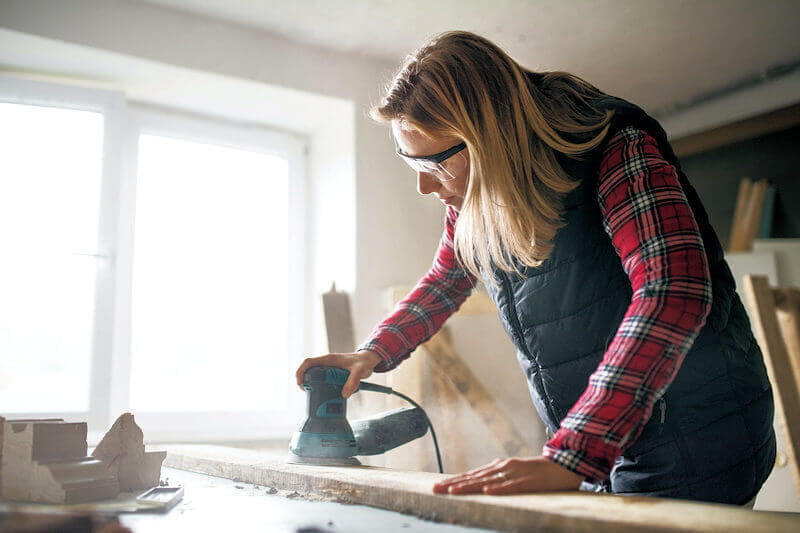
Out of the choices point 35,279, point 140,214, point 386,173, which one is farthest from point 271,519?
point 386,173

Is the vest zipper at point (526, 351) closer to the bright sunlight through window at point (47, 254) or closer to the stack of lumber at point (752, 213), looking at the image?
the bright sunlight through window at point (47, 254)

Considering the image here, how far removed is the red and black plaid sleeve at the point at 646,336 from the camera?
856 millimetres

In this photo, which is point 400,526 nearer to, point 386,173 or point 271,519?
point 271,519

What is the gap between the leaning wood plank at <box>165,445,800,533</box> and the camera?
Result: 69cm

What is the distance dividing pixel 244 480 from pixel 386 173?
1.74 meters

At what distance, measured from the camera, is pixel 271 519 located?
2.99 ft

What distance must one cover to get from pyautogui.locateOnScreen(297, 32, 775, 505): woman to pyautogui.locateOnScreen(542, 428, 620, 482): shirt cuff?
1 centimetres

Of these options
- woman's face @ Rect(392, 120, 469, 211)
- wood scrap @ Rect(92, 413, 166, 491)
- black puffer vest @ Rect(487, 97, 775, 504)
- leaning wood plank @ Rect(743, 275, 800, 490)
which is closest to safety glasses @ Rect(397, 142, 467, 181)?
woman's face @ Rect(392, 120, 469, 211)

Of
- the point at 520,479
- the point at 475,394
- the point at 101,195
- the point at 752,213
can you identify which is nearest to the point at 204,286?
the point at 101,195

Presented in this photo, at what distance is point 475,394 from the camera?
255 cm

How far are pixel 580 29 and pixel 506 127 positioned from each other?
1670 mm

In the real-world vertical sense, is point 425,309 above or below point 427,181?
below

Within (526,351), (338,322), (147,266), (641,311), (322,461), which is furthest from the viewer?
(338,322)

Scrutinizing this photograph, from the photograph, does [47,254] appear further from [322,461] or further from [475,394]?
[475,394]
